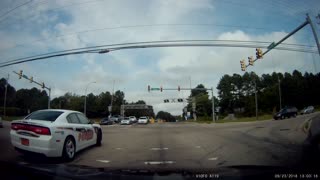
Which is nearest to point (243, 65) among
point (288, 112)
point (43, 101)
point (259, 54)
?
point (259, 54)

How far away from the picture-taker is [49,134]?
612 centimetres

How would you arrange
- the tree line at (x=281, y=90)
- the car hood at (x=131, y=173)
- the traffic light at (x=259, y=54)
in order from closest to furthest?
the car hood at (x=131, y=173) → the tree line at (x=281, y=90) → the traffic light at (x=259, y=54)

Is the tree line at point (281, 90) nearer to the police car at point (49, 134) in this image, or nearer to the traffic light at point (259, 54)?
the traffic light at point (259, 54)

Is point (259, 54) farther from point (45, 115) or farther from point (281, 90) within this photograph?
point (45, 115)

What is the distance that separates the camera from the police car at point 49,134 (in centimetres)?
606

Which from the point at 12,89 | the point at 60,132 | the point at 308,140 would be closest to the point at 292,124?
the point at 308,140

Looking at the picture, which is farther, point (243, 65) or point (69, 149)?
point (243, 65)

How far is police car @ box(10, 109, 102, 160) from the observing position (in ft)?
19.9

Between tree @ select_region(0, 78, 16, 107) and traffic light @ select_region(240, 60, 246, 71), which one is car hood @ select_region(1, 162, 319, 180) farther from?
traffic light @ select_region(240, 60, 246, 71)
